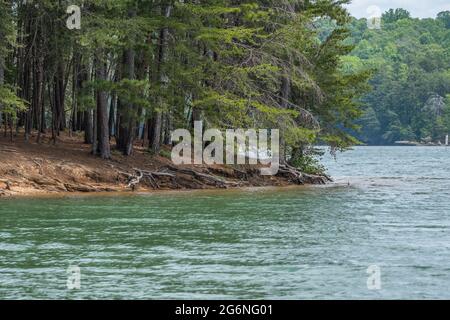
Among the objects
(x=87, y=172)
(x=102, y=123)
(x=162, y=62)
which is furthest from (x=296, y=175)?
(x=87, y=172)

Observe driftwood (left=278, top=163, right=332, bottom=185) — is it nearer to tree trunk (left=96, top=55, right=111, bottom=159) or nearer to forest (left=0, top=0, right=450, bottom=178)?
forest (left=0, top=0, right=450, bottom=178)

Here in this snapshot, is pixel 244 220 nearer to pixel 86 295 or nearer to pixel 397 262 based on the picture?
pixel 397 262

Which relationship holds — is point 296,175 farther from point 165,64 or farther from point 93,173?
point 93,173

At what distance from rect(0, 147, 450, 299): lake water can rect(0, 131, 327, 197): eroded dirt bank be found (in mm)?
2577

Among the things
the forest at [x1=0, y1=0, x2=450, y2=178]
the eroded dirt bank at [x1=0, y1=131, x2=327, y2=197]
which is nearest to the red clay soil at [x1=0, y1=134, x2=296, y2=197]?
the eroded dirt bank at [x1=0, y1=131, x2=327, y2=197]

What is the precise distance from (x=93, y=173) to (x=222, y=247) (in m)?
15.5

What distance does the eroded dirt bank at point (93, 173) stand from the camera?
31422 mm

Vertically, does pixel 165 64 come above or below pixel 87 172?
above

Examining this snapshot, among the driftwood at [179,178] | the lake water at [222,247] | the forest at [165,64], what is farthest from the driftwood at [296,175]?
the lake water at [222,247]

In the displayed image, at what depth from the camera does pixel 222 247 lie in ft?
60.8
